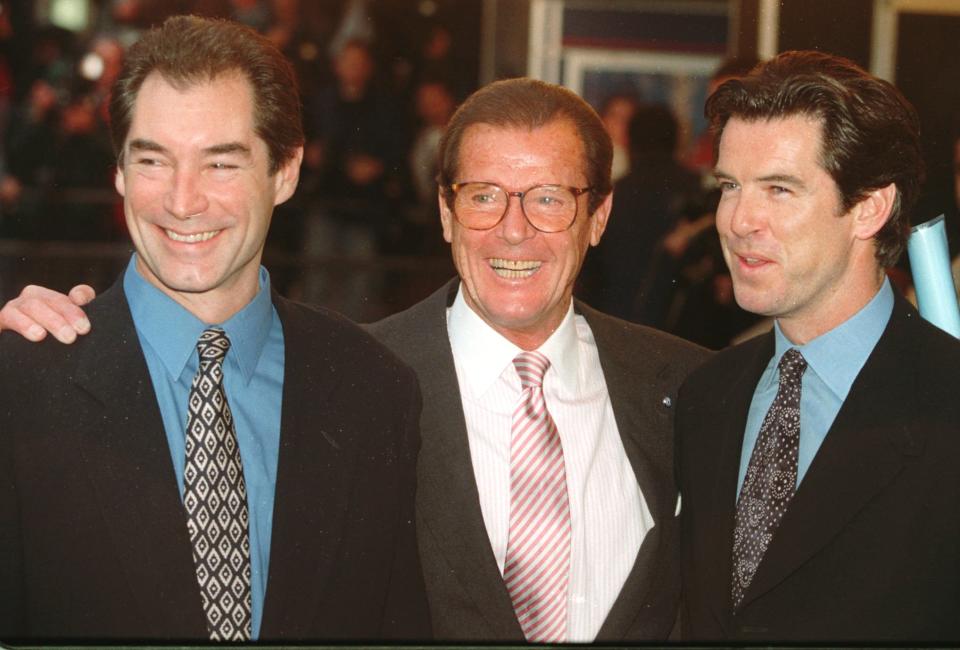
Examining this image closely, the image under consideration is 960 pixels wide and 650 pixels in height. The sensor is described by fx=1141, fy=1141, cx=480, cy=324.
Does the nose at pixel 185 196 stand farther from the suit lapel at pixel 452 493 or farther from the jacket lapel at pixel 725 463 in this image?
the jacket lapel at pixel 725 463

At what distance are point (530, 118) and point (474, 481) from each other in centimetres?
87

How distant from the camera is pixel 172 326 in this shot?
249cm

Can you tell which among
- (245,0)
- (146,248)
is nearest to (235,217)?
(146,248)

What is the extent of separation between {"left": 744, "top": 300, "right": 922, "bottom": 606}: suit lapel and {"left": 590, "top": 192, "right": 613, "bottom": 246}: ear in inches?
27.7

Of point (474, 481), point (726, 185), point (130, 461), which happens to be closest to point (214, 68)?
point (130, 461)

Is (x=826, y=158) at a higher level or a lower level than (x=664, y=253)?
higher

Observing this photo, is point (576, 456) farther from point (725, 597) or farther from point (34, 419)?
point (34, 419)

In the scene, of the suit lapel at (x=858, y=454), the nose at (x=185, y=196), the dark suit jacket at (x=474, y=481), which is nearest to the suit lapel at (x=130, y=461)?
the nose at (x=185, y=196)

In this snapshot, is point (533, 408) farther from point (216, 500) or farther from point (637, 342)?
point (216, 500)

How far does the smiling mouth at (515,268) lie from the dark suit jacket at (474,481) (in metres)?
0.17

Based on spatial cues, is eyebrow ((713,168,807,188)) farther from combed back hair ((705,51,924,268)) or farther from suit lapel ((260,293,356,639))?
suit lapel ((260,293,356,639))

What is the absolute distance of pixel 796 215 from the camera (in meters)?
2.62

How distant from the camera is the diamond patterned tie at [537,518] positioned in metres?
2.71

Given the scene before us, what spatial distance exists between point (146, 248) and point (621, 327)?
46.0 inches
